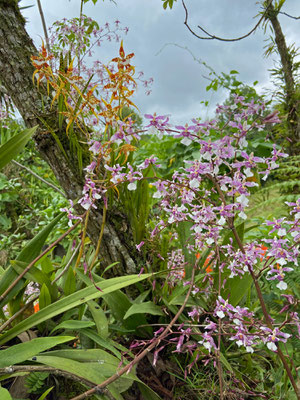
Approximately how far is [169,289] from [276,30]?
2876 mm

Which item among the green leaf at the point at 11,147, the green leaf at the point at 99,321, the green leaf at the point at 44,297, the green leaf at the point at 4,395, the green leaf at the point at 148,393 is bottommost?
the green leaf at the point at 4,395

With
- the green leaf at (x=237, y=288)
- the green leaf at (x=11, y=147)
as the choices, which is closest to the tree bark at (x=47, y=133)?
the green leaf at (x=11, y=147)

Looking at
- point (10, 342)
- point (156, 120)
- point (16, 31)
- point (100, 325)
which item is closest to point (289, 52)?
point (16, 31)

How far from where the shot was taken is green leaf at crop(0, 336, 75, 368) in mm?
871

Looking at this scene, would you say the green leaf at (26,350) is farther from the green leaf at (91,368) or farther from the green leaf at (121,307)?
the green leaf at (121,307)

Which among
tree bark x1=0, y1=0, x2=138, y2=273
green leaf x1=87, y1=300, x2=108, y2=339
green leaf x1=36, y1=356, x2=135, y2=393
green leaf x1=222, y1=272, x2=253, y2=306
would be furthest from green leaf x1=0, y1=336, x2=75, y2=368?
green leaf x1=222, y1=272, x2=253, y2=306

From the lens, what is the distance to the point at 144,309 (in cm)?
109

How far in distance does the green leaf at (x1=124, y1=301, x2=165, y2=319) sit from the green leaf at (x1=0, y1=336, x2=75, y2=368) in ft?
0.79

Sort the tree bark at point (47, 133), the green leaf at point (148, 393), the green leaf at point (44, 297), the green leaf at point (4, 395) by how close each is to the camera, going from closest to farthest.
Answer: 1. the green leaf at point (4, 395)
2. the green leaf at point (148, 393)
3. the green leaf at point (44, 297)
4. the tree bark at point (47, 133)

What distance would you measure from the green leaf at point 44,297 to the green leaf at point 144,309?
1.07ft

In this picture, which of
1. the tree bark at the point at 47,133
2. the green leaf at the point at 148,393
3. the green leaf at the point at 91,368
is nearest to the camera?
the green leaf at the point at 91,368

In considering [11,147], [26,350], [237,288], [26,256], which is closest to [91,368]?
[26,350]

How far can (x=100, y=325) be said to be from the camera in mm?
1089

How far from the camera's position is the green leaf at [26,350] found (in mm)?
871
